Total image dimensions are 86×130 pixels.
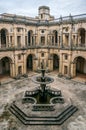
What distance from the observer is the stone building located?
28812 millimetres

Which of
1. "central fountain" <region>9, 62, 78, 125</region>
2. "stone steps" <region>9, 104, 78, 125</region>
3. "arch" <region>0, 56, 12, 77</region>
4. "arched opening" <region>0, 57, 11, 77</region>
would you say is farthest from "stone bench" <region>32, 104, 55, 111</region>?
"arched opening" <region>0, 57, 11, 77</region>

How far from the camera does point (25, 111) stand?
16594mm

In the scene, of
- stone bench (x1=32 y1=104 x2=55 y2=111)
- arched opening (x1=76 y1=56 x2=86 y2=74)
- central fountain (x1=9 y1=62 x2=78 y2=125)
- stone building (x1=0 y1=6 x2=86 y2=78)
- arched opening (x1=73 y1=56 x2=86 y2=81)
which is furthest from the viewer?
arched opening (x1=76 y1=56 x2=86 y2=74)

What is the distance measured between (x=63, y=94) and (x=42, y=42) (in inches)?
702

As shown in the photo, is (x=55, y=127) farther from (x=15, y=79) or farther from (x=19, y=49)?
(x=19, y=49)

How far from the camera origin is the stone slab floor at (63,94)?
48.6 feet

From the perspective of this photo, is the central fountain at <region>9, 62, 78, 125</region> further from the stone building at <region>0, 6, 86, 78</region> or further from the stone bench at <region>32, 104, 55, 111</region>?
the stone building at <region>0, 6, 86, 78</region>

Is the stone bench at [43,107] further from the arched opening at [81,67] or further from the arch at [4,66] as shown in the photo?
the arch at [4,66]

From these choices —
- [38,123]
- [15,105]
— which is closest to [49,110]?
[38,123]

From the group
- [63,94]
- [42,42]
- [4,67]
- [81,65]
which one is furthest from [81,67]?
[4,67]

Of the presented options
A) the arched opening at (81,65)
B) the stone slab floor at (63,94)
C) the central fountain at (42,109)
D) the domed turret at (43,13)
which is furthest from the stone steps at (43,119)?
the domed turret at (43,13)

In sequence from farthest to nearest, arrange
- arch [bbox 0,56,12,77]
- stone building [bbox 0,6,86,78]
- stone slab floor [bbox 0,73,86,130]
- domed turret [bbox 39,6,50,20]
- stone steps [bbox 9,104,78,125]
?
domed turret [bbox 39,6,50,20], arch [bbox 0,56,12,77], stone building [bbox 0,6,86,78], stone steps [bbox 9,104,78,125], stone slab floor [bbox 0,73,86,130]

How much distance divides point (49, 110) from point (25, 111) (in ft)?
9.61

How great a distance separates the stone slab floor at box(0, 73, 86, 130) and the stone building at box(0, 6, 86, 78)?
4021 mm
